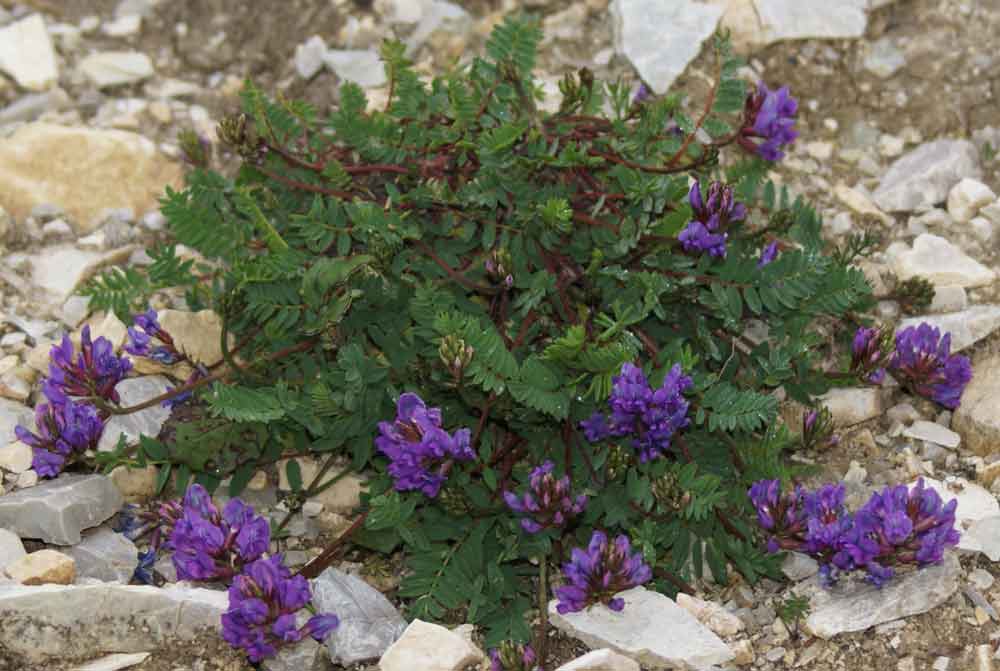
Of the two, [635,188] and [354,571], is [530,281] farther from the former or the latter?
[354,571]

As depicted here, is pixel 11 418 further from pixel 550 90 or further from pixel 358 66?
pixel 550 90

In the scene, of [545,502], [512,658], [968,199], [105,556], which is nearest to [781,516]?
[545,502]

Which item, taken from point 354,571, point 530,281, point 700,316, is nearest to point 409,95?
point 530,281

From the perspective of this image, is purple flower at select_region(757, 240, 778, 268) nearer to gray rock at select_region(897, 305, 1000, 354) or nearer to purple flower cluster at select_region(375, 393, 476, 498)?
gray rock at select_region(897, 305, 1000, 354)

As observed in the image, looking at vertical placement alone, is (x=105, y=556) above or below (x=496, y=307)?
below

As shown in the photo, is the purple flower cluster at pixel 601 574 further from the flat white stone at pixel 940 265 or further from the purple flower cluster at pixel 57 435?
the flat white stone at pixel 940 265

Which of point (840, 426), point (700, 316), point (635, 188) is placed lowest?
point (840, 426)
